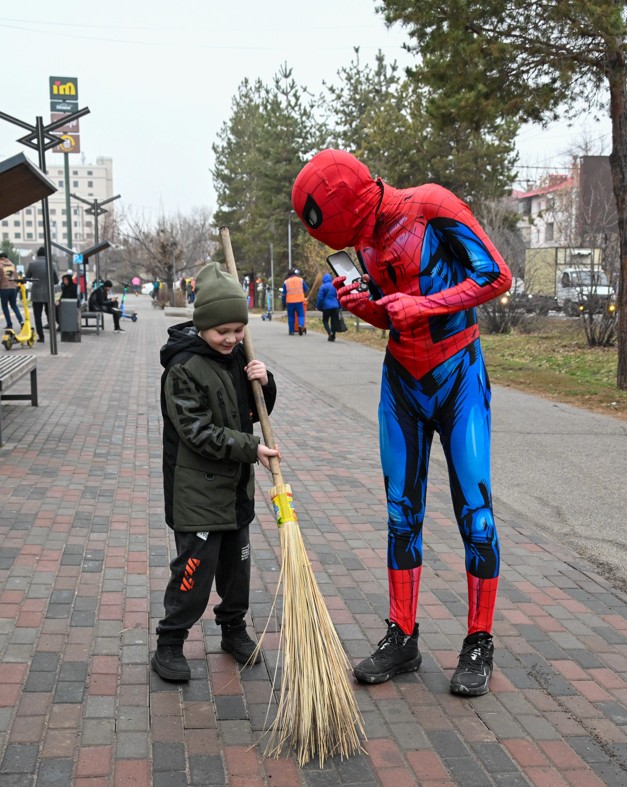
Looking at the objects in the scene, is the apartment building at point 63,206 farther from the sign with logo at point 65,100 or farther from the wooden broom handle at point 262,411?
the wooden broom handle at point 262,411

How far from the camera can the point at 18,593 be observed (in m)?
4.07

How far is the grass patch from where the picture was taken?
1140 cm

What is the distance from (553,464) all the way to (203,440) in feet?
16.0

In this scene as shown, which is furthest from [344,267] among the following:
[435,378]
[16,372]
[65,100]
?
[65,100]

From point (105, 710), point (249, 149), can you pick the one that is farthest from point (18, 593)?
point (249, 149)

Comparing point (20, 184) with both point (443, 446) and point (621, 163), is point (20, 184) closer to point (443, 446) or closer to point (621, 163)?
point (443, 446)

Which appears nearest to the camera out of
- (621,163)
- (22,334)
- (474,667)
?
(474,667)

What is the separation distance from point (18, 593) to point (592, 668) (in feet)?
8.45

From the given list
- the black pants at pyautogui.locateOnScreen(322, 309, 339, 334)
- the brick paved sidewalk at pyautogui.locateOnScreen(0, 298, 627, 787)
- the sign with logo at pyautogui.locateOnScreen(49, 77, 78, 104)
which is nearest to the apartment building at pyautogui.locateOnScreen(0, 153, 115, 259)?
the sign with logo at pyautogui.locateOnScreen(49, 77, 78, 104)

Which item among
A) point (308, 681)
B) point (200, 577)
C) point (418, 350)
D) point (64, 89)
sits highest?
point (64, 89)

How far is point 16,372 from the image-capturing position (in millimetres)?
8094

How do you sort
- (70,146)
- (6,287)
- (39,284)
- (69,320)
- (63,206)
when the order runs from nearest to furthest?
(6,287), (39,284), (69,320), (70,146), (63,206)

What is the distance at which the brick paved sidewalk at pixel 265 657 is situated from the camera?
107 inches

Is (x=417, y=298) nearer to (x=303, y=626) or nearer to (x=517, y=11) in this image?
(x=303, y=626)
